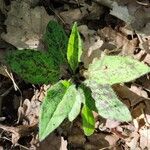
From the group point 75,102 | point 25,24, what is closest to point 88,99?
point 75,102

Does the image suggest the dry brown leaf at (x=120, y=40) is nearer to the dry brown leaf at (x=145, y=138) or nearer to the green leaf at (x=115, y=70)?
the green leaf at (x=115, y=70)

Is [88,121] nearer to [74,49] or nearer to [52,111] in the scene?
[52,111]

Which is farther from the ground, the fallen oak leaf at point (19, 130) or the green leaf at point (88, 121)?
the green leaf at point (88, 121)

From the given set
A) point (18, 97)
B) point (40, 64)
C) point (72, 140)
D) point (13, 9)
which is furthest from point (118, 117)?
point (13, 9)

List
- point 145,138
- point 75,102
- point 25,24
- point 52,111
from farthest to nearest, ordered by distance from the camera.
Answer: point 25,24, point 145,138, point 75,102, point 52,111

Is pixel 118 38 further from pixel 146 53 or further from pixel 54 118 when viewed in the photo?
pixel 54 118

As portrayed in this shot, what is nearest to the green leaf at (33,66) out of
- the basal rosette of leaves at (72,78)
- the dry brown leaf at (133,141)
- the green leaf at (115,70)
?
the basal rosette of leaves at (72,78)

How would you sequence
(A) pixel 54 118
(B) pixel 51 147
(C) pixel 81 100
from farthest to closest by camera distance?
(B) pixel 51 147, (C) pixel 81 100, (A) pixel 54 118
